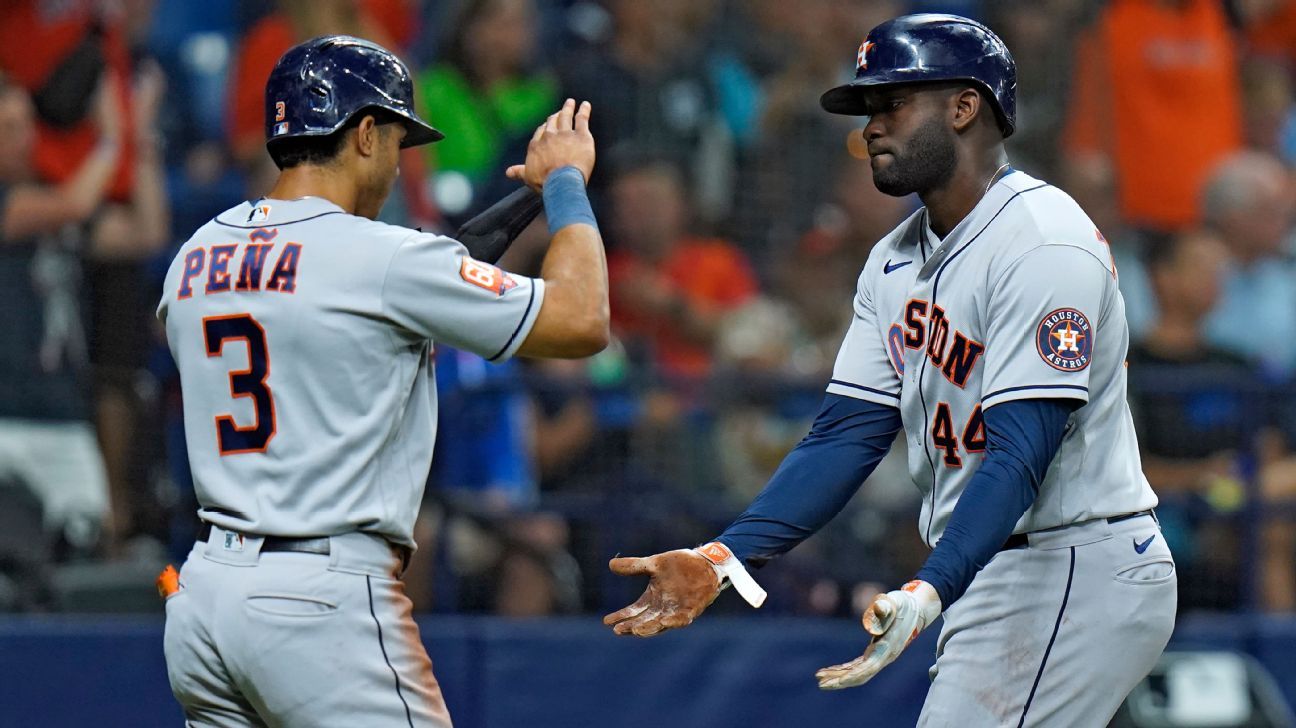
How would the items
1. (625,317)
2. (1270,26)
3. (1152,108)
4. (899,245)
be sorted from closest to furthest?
(899,245) → (625,317) → (1152,108) → (1270,26)

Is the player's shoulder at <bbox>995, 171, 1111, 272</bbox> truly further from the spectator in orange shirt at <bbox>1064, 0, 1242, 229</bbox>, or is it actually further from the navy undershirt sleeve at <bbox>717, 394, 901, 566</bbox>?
the spectator in orange shirt at <bbox>1064, 0, 1242, 229</bbox>

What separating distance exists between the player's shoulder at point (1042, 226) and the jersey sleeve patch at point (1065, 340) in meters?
0.15

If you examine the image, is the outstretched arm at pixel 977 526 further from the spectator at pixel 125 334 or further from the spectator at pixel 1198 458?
the spectator at pixel 125 334

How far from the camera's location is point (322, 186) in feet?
11.3

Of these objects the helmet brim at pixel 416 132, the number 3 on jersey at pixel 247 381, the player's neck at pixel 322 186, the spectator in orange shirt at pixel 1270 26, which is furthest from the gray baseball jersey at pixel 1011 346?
the spectator in orange shirt at pixel 1270 26

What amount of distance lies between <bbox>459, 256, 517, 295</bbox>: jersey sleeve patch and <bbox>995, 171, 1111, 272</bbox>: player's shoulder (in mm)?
955

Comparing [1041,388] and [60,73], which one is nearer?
[1041,388]

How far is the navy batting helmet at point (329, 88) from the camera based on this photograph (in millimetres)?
3402

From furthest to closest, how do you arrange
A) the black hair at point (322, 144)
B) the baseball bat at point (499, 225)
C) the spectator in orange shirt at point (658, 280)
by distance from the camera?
1. the spectator in orange shirt at point (658, 280)
2. the baseball bat at point (499, 225)
3. the black hair at point (322, 144)

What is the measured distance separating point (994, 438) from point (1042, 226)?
16.8 inches

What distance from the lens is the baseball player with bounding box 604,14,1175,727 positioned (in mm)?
3096

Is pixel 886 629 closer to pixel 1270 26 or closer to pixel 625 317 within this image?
pixel 625 317

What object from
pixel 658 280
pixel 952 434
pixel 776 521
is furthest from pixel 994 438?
pixel 658 280

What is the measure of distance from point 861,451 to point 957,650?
18.3 inches
